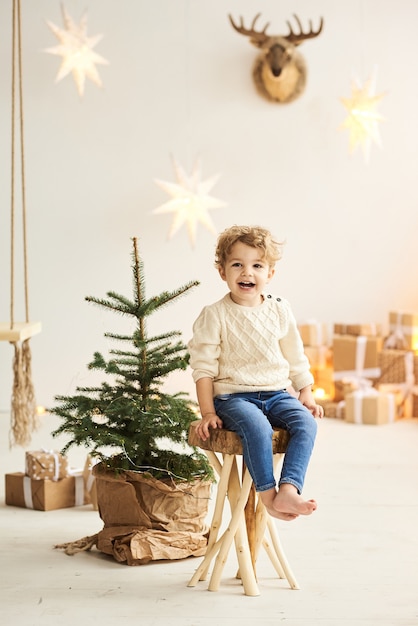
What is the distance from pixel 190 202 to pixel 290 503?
118 inches

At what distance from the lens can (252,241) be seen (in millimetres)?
2613

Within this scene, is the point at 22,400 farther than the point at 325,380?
No

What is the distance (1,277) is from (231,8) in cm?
195

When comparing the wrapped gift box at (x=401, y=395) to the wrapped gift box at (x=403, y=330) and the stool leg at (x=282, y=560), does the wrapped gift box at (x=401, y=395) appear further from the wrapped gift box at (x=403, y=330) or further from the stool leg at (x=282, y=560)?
the stool leg at (x=282, y=560)

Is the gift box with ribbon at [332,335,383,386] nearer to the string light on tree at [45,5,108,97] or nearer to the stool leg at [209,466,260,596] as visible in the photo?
the string light on tree at [45,5,108,97]

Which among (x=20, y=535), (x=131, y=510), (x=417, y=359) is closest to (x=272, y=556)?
(x=131, y=510)

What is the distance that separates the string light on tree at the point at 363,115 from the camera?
198 inches

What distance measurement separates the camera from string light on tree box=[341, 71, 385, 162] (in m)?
5.03

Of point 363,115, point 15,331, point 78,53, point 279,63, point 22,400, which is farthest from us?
point 279,63

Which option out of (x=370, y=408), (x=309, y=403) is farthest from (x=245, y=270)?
(x=370, y=408)

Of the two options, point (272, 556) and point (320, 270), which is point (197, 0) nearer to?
point (320, 270)

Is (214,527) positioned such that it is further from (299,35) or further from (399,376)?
(299,35)

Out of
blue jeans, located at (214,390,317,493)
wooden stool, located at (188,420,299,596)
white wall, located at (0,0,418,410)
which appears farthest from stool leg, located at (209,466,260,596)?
white wall, located at (0,0,418,410)

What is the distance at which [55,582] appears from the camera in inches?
104
